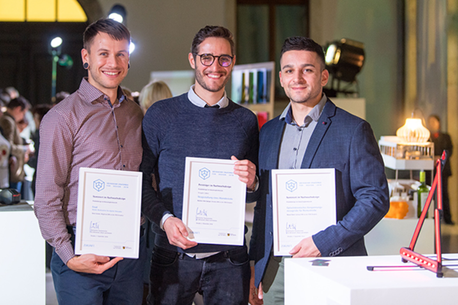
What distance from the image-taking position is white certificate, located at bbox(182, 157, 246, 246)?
1777mm

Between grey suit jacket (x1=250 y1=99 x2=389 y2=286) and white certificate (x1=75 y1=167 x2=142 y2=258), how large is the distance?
1.77ft

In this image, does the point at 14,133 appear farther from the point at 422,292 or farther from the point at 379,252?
the point at 422,292

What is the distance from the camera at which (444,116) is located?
7.15 metres

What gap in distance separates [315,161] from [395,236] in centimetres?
189

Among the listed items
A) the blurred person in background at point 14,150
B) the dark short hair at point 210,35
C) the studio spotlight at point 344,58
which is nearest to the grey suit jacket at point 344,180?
the dark short hair at point 210,35

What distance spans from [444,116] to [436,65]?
0.99 meters

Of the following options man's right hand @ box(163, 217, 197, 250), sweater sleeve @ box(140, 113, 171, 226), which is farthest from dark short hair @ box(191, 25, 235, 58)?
man's right hand @ box(163, 217, 197, 250)

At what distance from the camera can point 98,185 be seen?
5.56 ft

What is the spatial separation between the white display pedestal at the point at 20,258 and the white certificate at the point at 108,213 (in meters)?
0.54

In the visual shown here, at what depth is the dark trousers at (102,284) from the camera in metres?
1.75

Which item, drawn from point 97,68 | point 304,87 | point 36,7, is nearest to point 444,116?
point 304,87

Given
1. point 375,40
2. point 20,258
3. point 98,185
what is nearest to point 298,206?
point 98,185

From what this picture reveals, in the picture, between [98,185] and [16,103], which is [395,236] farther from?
[16,103]

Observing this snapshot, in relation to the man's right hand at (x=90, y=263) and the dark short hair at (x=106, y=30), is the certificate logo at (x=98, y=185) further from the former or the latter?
the dark short hair at (x=106, y=30)
